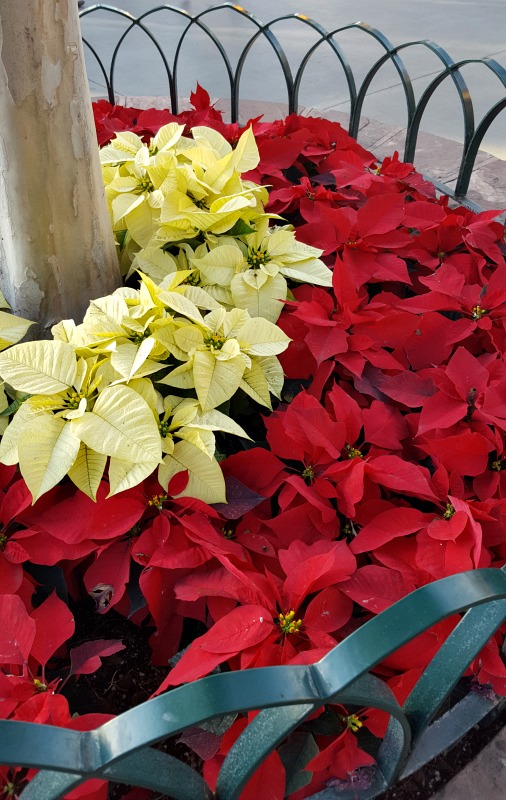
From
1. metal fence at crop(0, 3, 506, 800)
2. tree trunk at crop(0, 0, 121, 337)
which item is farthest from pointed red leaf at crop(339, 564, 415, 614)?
tree trunk at crop(0, 0, 121, 337)

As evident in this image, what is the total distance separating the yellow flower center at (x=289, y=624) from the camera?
2.07 feet

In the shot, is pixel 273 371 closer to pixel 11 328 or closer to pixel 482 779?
pixel 11 328

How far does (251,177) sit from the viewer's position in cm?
122

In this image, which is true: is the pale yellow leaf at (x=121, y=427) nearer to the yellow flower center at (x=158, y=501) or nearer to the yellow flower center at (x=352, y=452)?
the yellow flower center at (x=158, y=501)

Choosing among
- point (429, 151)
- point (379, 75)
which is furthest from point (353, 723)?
point (379, 75)

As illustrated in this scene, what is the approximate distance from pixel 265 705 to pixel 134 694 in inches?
15.0

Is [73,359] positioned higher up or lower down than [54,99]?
lower down

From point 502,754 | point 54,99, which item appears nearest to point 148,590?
point 502,754

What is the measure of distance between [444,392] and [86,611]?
0.51 metres

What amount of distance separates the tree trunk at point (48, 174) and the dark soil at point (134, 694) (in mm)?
410

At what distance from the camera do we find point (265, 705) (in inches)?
16.6

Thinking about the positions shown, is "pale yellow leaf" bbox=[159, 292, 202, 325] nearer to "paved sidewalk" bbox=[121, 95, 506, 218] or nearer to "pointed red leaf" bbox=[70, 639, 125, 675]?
"pointed red leaf" bbox=[70, 639, 125, 675]

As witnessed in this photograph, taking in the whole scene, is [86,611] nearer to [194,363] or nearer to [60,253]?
[194,363]

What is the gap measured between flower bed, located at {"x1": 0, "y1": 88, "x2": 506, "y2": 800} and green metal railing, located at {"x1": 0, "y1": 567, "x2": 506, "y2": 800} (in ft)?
0.22
